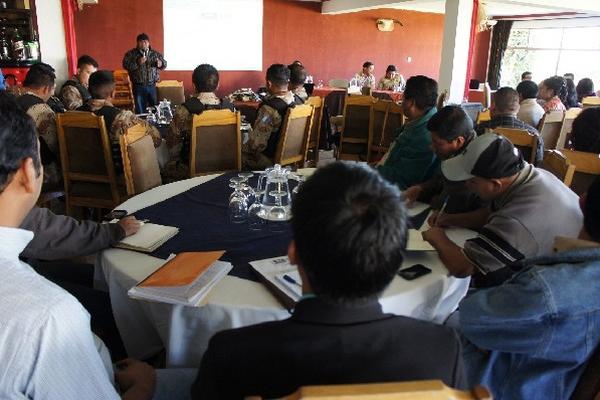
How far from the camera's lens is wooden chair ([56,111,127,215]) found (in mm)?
3127

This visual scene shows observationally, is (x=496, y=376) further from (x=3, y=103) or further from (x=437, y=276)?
(x=3, y=103)

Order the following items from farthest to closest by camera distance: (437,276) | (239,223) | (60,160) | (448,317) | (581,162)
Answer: (60,160) → (581,162) → (239,223) → (448,317) → (437,276)

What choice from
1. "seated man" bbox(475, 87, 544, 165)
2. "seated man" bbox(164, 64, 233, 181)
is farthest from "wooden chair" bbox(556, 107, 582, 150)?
"seated man" bbox(164, 64, 233, 181)

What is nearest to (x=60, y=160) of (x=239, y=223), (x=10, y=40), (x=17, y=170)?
(x=239, y=223)

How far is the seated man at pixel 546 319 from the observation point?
3.74 feet

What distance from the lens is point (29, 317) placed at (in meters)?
0.81

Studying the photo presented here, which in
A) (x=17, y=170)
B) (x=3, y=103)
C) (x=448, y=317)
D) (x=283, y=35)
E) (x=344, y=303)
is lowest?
(x=448, y=317)

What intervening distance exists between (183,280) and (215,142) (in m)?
2.16

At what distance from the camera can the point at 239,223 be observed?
1970mm

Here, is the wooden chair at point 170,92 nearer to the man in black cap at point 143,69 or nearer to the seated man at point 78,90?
the seated man at point 78,90

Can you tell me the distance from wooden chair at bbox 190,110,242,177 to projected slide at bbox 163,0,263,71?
6.89 metres

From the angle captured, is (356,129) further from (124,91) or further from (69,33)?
(69,33)

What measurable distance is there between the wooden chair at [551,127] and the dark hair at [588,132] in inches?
67.4

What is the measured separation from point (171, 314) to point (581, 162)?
2497mm
